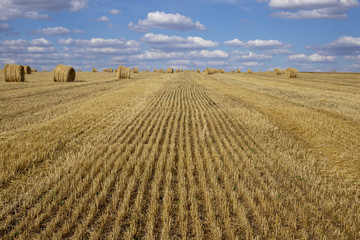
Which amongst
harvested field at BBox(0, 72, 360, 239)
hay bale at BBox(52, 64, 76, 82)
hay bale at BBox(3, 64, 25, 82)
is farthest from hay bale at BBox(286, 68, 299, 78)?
hay bale at BBox(3, 64, 25, 82)

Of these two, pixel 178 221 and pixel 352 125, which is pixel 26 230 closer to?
pixel 178 221

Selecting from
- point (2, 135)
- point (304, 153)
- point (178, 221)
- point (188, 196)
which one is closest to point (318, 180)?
point (304, 153)

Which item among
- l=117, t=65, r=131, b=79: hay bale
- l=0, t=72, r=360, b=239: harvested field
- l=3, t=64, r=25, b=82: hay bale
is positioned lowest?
l=0, t=72, r=360, b=239: harvested field

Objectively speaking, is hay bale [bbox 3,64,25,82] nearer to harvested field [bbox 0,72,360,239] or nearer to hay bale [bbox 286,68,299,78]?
harvested field [bbox 0,72,360,239]

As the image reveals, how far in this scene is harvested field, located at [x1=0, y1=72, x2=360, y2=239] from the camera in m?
3.41

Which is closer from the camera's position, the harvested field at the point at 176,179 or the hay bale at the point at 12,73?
the harvested field at the point at 176,179

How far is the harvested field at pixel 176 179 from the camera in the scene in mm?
3406

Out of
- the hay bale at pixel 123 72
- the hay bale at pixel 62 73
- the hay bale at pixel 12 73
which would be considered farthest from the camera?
the hay bale at pixel 123 72

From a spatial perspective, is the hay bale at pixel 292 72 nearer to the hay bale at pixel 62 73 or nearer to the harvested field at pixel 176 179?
the hay bale at pixel 62 73

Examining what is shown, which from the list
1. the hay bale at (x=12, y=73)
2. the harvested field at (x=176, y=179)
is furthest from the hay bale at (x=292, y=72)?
the hay bale at (x=12, y=73)

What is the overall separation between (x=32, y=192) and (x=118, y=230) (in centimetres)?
184

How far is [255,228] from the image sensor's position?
3.47 m

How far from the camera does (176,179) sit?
15.8 ft

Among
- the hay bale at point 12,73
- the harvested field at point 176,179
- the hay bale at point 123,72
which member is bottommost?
the harvested field at point 176,179
